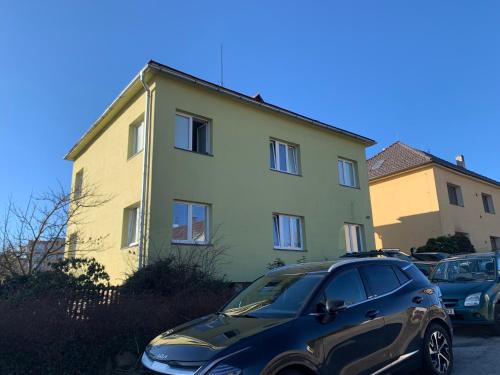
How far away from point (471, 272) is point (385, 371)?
5.93 m

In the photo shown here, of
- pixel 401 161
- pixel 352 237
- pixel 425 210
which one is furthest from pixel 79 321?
pixel 401 161

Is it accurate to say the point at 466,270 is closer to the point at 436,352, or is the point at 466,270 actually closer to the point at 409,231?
the point at 436,352

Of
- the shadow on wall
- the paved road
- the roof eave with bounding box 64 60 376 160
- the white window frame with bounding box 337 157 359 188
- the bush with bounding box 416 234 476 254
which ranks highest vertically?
the roof eave with bounding box 64 60 376 160

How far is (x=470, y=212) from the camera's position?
2505 cm

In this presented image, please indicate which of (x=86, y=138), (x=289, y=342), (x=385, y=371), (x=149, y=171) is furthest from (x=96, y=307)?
(x=86, y=138)

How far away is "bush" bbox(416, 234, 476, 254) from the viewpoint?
2050 centimetres

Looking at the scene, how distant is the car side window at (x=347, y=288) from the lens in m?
4.70

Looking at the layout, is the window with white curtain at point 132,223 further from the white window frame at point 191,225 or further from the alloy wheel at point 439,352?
the alloy wheel at point 439,352

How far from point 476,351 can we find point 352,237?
10.1 m

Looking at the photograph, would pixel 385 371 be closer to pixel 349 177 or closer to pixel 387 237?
pixel 349 177

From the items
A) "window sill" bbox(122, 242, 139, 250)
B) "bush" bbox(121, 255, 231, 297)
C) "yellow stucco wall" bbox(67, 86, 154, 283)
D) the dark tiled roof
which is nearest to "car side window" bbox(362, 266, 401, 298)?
"bush" bbox(121, 255, 231, 297)

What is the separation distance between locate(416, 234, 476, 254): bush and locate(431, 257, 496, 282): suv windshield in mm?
10934

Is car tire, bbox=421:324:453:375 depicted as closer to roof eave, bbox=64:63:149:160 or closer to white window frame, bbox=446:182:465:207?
roof eave, bbox=64:63:149:160

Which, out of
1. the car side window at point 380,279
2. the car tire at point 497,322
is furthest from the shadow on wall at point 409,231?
the car side window at point 380,279
